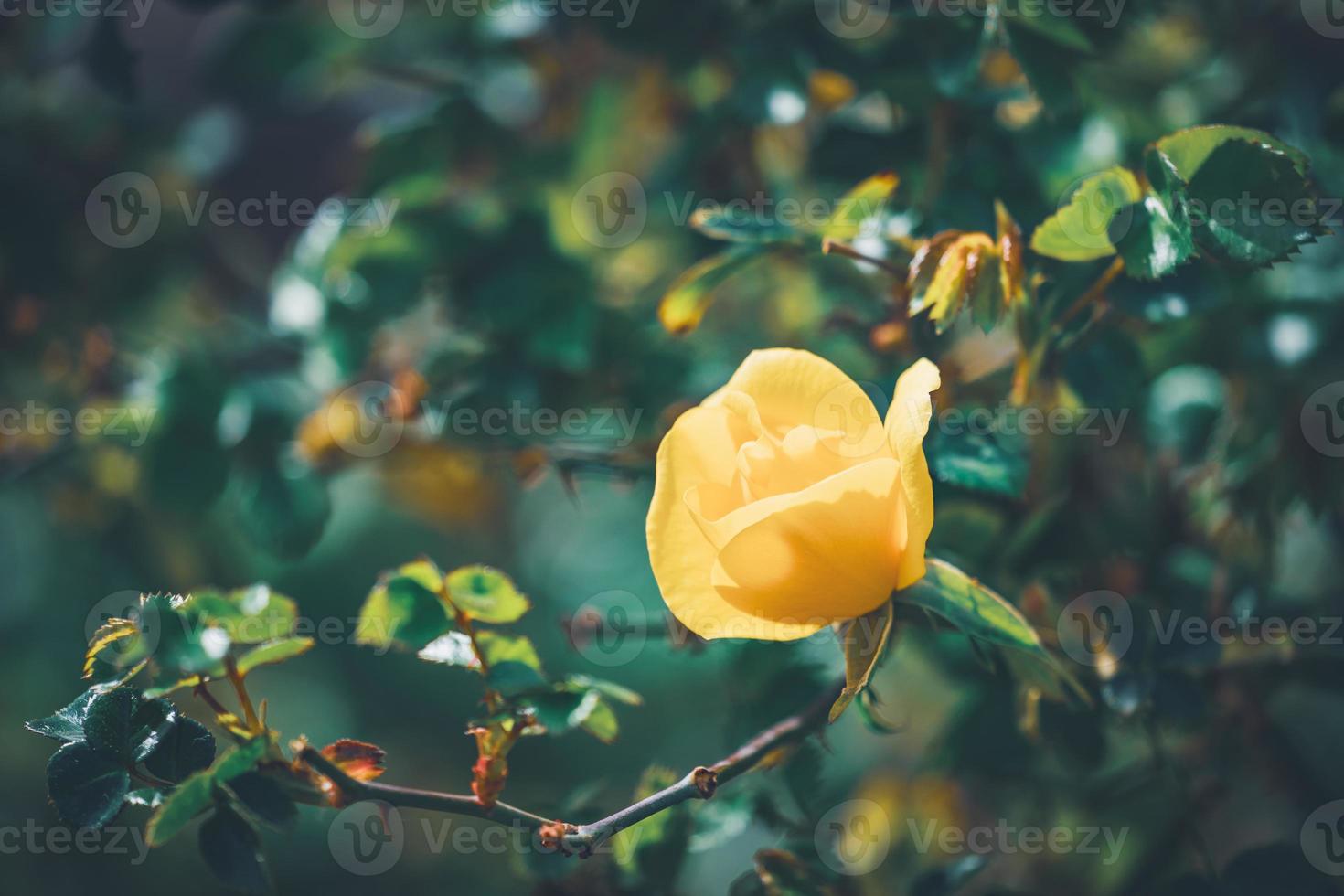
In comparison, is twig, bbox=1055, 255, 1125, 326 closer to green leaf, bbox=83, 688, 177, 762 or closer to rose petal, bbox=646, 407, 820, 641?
rose petal, bbox=646, 407, 820, 641

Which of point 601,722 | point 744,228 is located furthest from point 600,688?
point 744,228

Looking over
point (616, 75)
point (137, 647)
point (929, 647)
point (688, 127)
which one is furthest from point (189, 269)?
point (929, 647)

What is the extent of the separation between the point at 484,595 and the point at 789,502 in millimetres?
231

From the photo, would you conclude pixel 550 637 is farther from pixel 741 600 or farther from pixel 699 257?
pixel 741 600

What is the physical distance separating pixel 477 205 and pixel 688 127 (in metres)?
0.27
